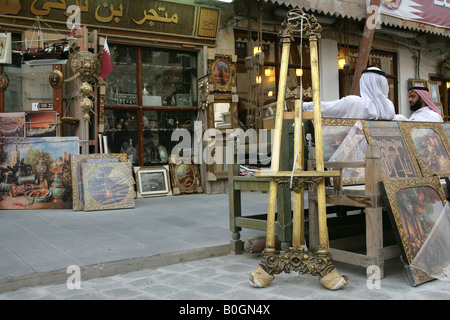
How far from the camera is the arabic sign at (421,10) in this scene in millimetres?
10867

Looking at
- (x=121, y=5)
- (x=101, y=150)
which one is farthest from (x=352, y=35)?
(x=101, y=150)

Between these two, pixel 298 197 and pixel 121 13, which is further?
pixel 121 13

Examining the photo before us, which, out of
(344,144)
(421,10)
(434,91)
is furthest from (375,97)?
(434,91)

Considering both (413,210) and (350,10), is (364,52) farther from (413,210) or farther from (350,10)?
(413,210)

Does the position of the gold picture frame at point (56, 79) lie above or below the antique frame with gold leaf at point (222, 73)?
below

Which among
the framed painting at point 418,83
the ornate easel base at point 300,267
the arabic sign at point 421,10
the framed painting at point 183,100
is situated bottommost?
the ornate easel base at point 300,267

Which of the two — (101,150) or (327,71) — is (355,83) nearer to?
(327,71)

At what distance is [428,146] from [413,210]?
1.45m

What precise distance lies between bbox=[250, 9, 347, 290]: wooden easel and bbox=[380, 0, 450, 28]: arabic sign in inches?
301

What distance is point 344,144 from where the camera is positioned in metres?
4.62

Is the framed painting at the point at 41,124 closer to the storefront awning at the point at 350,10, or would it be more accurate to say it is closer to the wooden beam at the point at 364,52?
the storefront awning at the point at 350,10

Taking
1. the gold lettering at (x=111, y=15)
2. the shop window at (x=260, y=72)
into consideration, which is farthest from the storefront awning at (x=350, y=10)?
the gold lettering at (x=111, y=15)

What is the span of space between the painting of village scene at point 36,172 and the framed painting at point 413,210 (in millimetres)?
5531

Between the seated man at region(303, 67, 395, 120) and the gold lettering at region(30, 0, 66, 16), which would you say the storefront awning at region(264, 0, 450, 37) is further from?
the seated man at region(303, 67, 395, 120)
